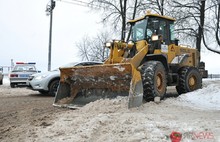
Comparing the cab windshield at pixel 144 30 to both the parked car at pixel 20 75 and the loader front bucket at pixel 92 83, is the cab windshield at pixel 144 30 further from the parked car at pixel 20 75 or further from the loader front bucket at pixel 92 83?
the parked car at pixel 20 75

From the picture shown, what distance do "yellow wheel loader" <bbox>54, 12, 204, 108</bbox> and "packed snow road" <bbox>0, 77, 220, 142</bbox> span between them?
0.54m

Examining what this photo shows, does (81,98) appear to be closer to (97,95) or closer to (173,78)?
(97,95)

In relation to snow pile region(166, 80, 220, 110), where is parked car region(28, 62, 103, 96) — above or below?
above

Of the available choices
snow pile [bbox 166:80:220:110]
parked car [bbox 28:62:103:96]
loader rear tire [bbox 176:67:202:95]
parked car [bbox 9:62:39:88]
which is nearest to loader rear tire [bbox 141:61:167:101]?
snow pile [bbox 166:80:220:110]

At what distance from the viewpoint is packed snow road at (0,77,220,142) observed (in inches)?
225

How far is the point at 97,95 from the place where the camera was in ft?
31.4

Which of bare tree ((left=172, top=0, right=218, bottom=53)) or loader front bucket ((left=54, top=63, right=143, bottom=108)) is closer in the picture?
loader front bucket ((left=54, top=63, right=143, bottom=108))

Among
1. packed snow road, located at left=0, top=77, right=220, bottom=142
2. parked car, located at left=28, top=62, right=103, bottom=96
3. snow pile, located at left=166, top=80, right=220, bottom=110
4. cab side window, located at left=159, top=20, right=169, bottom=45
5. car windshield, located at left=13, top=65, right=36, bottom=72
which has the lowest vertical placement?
packed snow road, located at left=0, top=77, right=220, bottom=142

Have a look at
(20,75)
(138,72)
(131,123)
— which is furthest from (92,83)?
(20,75)

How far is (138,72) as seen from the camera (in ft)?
27.7

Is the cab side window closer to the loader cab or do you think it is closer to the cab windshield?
the loader cab

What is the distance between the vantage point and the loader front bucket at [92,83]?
900 cm

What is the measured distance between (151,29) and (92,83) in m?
2.95

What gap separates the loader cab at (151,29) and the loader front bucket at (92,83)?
2.17 meters
